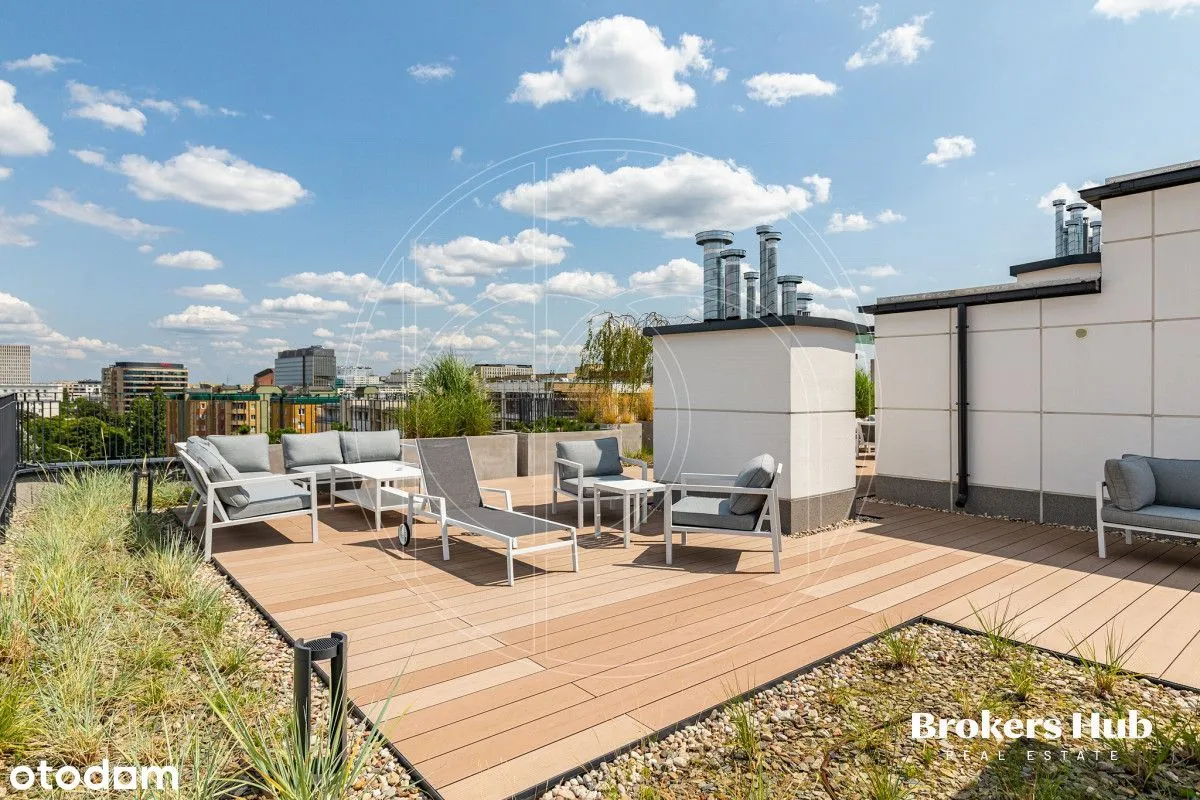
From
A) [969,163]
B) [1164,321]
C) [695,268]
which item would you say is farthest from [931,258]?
[695,268]

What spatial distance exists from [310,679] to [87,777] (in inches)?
38.7

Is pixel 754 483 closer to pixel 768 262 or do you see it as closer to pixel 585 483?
pixel 585 483

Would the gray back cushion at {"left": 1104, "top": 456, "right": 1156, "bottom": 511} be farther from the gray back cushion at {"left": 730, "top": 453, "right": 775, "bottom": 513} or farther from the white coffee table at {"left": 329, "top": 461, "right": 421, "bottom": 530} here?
the white coffee table at {"left": 329, "top": 461, "right": 421, "bottom": 530}

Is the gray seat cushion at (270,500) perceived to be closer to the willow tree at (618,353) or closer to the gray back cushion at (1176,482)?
the gray back cushion at (1176,482)

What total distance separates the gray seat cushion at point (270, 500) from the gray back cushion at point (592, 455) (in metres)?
2.60

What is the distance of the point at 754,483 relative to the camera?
4930 mm

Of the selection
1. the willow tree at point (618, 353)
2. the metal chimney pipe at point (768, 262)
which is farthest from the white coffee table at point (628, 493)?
the willow tree at point (618, 353)

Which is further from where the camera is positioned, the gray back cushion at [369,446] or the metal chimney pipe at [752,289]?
the gray back cushion at [369,446]

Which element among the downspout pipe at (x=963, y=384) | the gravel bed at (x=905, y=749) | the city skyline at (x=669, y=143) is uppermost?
the city skyline at (x=669, y=143)

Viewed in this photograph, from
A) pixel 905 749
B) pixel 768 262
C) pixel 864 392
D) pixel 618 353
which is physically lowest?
pixel 905 749

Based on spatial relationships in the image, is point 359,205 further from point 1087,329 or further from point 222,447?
point 1087,329

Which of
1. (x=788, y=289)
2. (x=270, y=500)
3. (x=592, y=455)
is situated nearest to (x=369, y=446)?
(x=270, y=500)

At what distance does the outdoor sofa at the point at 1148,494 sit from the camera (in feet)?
16.4

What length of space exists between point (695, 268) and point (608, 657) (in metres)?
5.21
